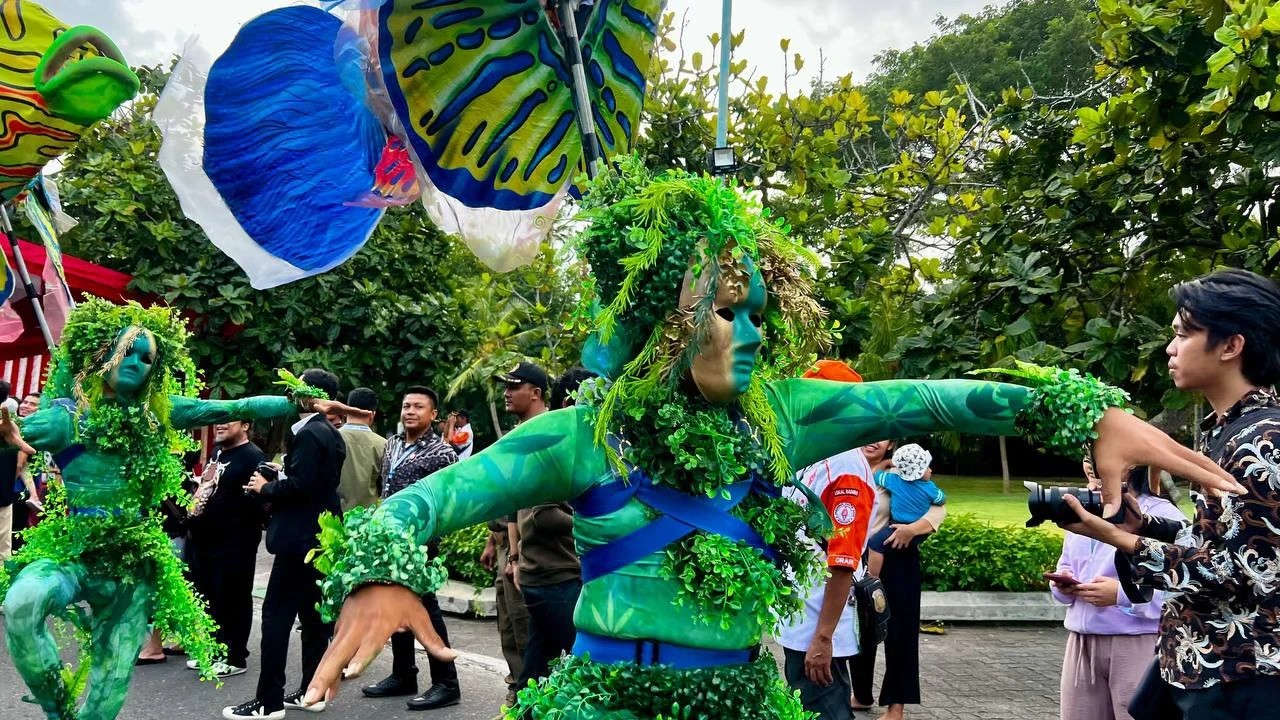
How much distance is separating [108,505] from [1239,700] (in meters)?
4.70

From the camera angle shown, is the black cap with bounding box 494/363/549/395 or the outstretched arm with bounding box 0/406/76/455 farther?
the black cap with bounding box 494/363/549/395

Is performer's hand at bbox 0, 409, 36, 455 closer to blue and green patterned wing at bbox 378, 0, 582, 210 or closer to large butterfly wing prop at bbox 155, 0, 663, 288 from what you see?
large butterfly wing prop at bbox 155, 0, 663, 288

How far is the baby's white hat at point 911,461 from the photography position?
18.0ft

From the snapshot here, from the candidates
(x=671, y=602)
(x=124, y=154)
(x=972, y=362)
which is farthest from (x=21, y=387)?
(x=671, y=602)

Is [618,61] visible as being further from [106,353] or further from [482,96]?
[106,353]

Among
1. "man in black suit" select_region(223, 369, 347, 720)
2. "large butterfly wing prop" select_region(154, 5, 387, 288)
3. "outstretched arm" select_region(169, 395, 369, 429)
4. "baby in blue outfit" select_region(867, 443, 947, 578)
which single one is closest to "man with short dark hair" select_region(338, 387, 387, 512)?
"man in black suit" select_region(223, 369, 347, 720)

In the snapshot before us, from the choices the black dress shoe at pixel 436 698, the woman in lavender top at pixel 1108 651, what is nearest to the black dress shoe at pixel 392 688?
the black dress shoe at pixel 436 698

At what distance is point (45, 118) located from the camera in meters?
5.90

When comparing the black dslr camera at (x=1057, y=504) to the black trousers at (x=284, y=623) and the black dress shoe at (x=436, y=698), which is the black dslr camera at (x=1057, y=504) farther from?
the black dress shoe at (x=436, y=698)

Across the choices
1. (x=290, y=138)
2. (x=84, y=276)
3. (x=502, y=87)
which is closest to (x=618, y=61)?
(x=502, y=87)

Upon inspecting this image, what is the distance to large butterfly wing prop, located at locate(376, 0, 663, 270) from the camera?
3381 millimetres

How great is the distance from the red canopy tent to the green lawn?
10448 mm

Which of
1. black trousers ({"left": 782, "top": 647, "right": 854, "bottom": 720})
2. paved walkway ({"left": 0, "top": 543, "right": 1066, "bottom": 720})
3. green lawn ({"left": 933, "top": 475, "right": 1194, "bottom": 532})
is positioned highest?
black trousers ({"left": 782, "top": 647, "right": 854, "bottom": 720})

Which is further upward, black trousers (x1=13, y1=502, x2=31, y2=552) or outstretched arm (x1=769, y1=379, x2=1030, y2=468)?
outstretched arm (x1=769, y1=379, x2=1030, y2=468)
